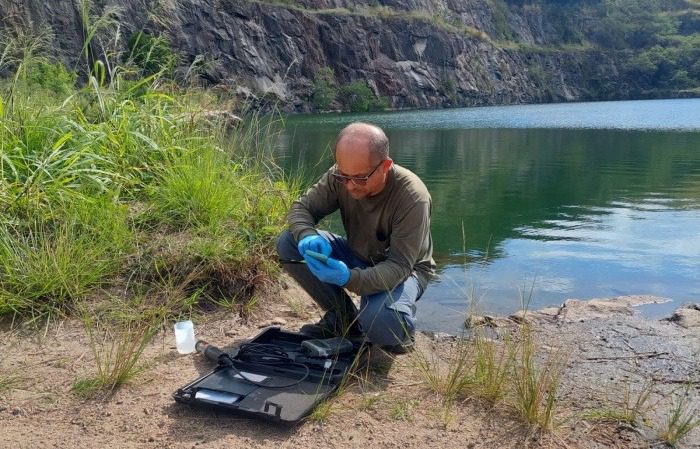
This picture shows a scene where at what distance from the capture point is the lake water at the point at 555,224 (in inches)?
208

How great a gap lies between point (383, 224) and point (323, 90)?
5494 centimetres

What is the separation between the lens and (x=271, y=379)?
2.63 m

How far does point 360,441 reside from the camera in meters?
2.23

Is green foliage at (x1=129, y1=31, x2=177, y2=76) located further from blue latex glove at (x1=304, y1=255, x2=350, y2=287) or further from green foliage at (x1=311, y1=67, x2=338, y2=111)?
green foliage at (x1=311, y1=67, x2=338, y2=111)

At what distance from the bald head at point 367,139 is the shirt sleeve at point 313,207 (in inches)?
14.2

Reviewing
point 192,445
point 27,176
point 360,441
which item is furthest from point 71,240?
point 360,441

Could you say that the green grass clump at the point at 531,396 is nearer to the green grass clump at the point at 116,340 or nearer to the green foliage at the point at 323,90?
the green grass clump at the point at 116,340

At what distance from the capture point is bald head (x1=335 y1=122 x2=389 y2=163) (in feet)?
8.75

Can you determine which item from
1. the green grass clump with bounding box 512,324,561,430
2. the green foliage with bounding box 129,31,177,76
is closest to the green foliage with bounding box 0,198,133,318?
the green foliage with bounding box 129,31,177,76

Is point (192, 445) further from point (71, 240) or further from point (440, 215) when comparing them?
point (440, 215)

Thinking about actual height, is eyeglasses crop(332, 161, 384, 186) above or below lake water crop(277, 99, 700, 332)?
above

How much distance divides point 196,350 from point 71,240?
3.62 feet

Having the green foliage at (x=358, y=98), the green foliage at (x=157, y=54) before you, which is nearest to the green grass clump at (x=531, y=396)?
the green foliage at (x=157, y=54)

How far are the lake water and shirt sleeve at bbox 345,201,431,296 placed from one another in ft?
4.58
